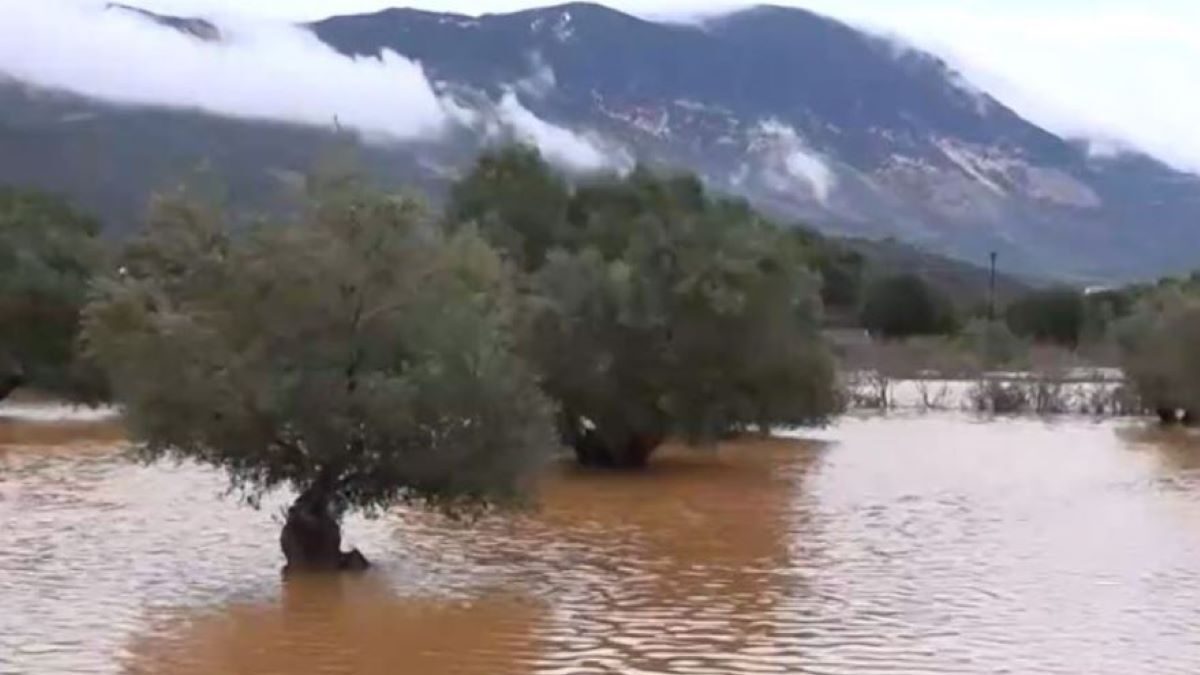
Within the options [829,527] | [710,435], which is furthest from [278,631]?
[710,435]

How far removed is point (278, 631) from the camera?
59.4 ft

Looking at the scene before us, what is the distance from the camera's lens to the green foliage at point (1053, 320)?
96062mm

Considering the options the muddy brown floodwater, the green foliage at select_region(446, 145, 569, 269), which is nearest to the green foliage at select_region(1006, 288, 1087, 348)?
the green foliage at select_region(446, 145, 569, 269)

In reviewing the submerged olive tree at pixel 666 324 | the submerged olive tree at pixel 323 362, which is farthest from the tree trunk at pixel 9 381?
the submerged olive tree at pixel 323 362

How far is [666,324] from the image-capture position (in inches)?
1463

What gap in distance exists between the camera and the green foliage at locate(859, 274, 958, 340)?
9681 cm

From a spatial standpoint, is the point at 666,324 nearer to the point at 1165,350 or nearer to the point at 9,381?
the point at 9,381

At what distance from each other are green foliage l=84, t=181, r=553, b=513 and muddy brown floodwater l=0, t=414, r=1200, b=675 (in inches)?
47.8

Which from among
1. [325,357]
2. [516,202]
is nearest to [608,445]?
[516,202]

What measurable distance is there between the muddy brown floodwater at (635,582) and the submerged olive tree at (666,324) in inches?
83.6

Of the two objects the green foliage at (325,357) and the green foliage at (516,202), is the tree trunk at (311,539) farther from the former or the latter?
the green foliage at (516,202)

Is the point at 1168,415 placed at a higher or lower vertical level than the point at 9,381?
lower

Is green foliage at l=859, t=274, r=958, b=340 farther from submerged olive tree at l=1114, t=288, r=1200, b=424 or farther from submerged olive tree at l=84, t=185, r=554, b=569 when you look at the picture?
submerged olive tree at l=84, t=185, r=554, b=569

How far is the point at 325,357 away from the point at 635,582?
3.86 meters
